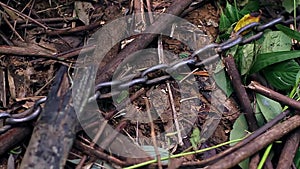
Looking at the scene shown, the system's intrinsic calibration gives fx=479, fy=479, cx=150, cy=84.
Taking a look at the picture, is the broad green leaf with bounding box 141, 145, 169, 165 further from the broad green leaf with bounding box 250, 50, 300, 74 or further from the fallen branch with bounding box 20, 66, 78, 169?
the broad green leaf with bounding box 250, 50, 300, 74

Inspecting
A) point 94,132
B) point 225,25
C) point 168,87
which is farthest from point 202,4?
point 94,132

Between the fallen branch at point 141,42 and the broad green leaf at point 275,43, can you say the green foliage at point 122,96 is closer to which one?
the fallen branch at point 141,42

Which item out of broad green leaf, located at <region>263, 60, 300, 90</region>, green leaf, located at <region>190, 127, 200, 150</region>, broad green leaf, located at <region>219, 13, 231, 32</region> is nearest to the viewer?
green leaf, located at <region>190, 127, 200, 150</region>

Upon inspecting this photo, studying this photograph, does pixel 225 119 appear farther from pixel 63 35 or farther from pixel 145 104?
pixel 63 35

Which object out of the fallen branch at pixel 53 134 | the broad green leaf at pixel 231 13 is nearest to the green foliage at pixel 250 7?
the broad green leaf at pixel 231 13

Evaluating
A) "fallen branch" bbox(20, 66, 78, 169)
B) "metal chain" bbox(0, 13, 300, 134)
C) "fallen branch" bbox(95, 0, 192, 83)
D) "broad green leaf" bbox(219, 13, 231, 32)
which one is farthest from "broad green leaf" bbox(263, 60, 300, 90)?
"fallen branch" bbox(20, 66, 78, 169)

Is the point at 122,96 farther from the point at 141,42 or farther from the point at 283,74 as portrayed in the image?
the point at 283,74
